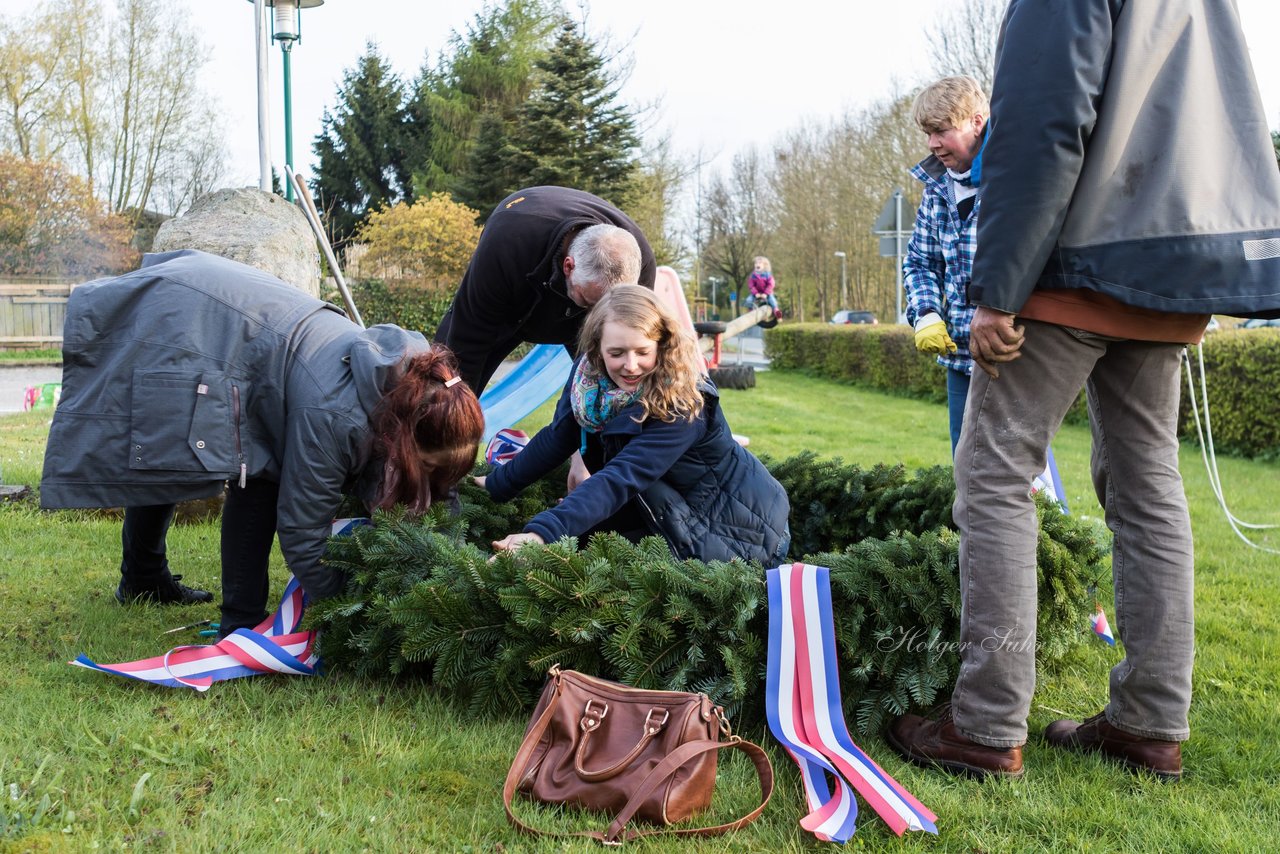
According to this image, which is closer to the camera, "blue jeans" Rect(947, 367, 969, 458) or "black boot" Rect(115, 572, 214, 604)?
"black boot" Rect(115, 572, 214, 604)

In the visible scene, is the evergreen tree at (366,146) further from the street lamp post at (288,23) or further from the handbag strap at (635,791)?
the handbag strap at (635,791)

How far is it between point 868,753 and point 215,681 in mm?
1876

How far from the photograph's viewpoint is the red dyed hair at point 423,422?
2.96 m

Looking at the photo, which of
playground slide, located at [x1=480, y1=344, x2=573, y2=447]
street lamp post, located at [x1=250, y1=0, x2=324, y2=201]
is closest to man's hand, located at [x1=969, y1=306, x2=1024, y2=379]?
playground slide, located at [x1=480, y1=344, x2=573, y2=447]

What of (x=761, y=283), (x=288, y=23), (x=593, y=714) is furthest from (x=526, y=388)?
(x=761, y=283)

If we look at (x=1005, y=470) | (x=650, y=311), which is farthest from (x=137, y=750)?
(x=1005, y=470)

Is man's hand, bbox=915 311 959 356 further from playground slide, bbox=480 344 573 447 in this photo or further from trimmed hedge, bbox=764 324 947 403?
trimmed hedge, bbox=764 324 947 403

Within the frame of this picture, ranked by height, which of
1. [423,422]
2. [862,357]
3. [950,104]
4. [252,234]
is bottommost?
[862,357]

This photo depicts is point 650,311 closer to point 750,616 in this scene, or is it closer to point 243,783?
point 750,616

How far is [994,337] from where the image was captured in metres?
2.35

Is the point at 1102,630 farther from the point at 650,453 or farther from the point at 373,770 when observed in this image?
the point at 373,770

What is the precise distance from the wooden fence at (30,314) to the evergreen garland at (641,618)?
2428cm

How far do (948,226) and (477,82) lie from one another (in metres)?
30.6

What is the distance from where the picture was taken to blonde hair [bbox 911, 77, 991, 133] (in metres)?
3.56
